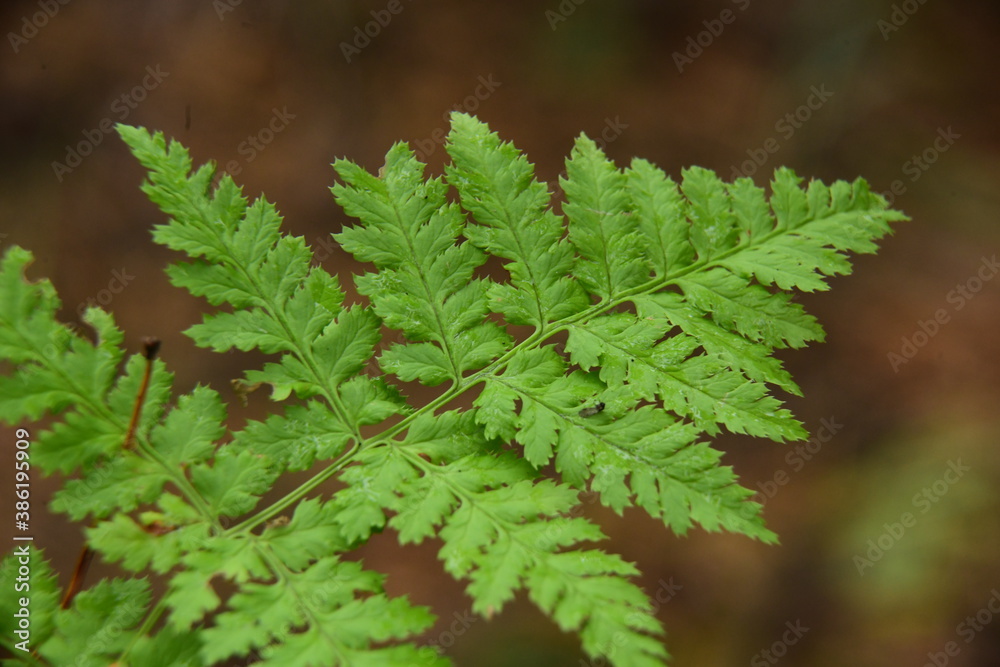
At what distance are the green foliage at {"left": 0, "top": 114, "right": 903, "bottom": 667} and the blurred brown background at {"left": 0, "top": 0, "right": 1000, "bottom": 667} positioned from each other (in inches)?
87.4

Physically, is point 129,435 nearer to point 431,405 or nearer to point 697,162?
point 431,405

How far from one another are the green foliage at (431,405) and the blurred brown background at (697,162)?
2.22 metres

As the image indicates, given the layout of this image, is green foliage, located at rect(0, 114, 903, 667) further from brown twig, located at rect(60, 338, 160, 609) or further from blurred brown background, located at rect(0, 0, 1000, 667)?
blurred brown background, located at rect(0, 0, 1000, 667)

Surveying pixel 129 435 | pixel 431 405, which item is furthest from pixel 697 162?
pixel 129 435

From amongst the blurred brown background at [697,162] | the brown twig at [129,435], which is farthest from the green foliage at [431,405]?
the blurred brown background at [697,162]

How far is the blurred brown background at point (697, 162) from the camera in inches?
156

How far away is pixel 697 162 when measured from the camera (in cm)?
468

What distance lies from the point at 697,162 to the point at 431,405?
3131mm

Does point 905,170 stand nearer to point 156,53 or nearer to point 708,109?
point 708,109

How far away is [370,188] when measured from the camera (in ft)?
7.29

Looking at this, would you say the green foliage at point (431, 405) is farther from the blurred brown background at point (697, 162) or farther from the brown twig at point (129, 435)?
the blurred brown background at point (697, 162)

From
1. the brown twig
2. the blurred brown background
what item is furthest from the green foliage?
the blurred brown background

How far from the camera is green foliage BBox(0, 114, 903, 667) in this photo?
6.03ft

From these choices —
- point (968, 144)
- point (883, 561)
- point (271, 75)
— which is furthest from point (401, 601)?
point (968, 144)
